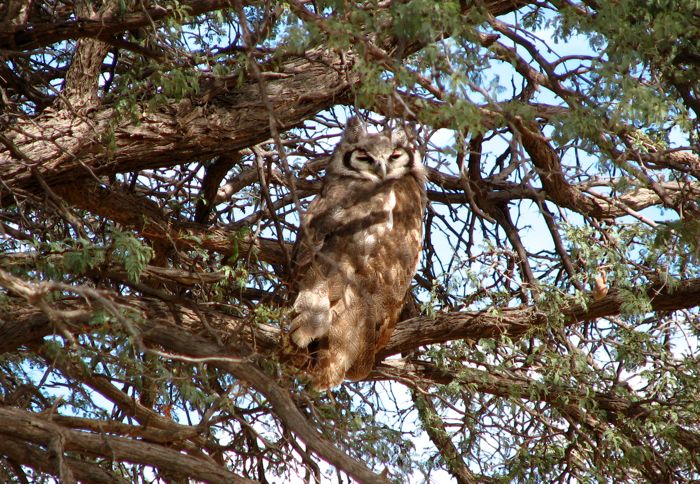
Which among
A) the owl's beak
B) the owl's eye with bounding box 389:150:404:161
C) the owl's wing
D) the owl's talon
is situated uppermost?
the owl's eye with bounding box 389:150:404:161

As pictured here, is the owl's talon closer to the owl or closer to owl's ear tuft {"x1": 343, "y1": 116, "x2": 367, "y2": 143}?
the owl

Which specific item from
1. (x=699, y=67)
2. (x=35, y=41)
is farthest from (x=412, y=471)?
(x=35, y=41)

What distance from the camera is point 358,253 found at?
400 centimetres

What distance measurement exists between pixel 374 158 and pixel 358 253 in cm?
67

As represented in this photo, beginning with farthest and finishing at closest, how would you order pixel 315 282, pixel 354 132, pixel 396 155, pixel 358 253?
pixel 354 132
pixel 396 155
pixel 358 253
pixel 315 282

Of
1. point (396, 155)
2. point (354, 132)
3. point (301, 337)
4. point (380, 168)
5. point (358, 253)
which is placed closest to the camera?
point (301, 337)

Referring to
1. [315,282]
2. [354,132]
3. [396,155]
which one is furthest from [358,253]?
[354,132]

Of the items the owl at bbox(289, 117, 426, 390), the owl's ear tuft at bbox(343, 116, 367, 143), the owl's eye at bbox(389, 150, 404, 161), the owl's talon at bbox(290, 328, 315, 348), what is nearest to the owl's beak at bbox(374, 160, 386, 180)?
the owl at bbox(289, 117, 426, 390)

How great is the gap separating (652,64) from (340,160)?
2054mm

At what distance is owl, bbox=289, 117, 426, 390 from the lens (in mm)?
3770

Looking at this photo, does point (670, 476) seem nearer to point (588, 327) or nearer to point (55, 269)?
point (588, 327)

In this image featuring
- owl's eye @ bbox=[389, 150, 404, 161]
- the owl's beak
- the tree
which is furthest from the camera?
owl's eye @ bbox=[389, 150, 404, 161]

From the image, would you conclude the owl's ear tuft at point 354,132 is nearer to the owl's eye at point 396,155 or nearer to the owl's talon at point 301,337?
the owl's eye at point 396,155

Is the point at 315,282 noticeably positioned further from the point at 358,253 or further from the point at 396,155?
the point at 396,155
